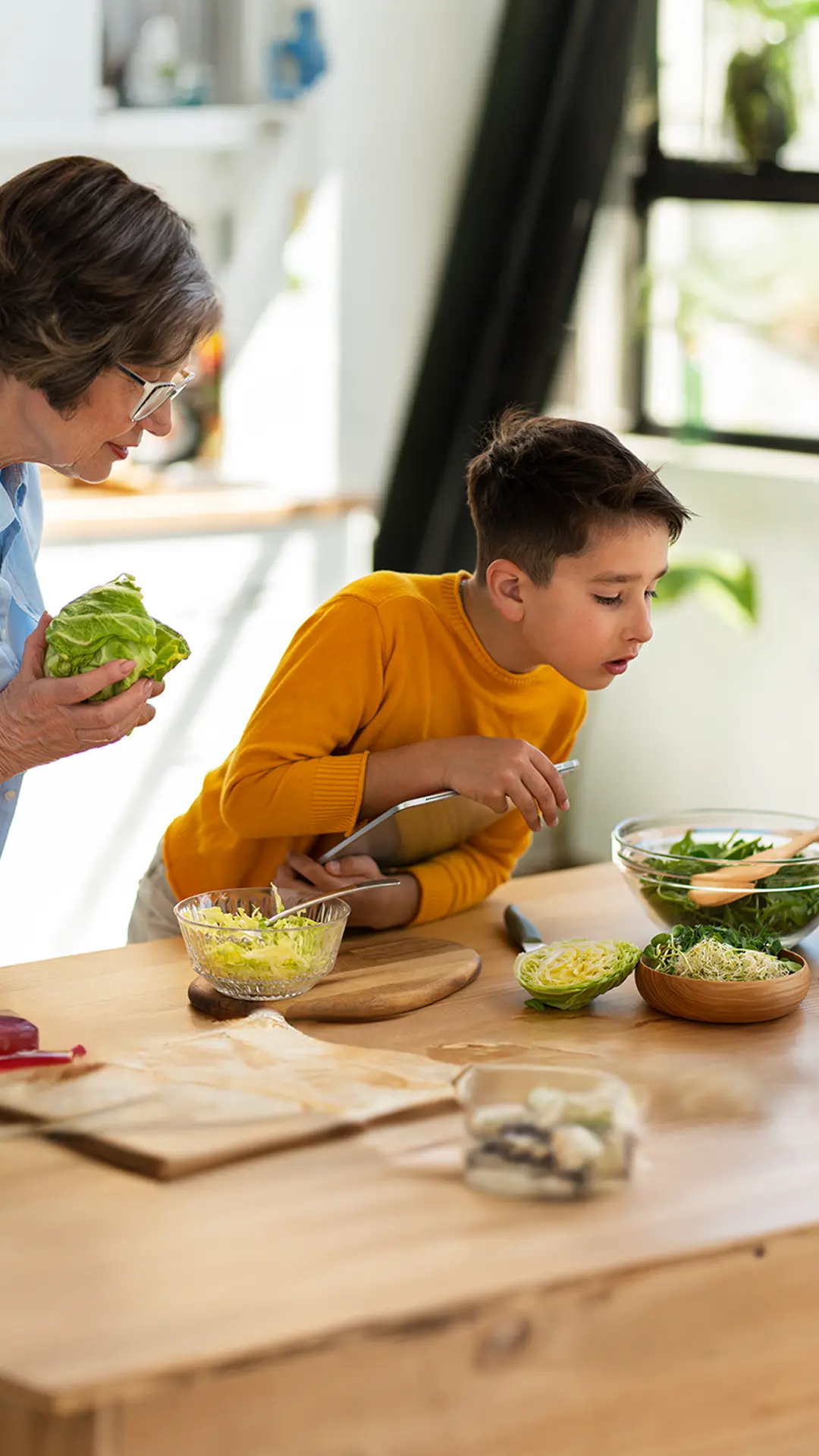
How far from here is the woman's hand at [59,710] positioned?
165 cm

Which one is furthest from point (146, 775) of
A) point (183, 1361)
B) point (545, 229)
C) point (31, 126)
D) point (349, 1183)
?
point (183, 1361)

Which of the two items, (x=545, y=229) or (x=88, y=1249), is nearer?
(x=88, y=1249)

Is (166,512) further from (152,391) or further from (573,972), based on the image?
(573,972)

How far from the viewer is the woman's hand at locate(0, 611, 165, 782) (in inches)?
65.1

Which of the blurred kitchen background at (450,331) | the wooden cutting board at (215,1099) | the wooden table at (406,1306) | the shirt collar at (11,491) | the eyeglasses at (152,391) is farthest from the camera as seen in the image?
the blurred kitchen background at (450,331)

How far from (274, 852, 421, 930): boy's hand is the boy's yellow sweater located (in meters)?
0.02

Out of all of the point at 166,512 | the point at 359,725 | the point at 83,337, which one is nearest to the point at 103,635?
the point at 83,337

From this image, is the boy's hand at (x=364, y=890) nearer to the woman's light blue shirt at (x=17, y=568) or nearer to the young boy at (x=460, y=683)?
the young boy at (x=460, y=683)

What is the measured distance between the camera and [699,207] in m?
4.20

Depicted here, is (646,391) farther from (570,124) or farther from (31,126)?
(31,126)

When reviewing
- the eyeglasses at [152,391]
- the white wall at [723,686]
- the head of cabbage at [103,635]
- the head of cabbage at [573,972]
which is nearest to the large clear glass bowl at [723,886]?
the head of cabbage at [573,972]

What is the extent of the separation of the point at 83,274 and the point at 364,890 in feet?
2.32

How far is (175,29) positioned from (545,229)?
0.98 meters

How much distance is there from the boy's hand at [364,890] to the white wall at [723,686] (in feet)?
7.20
